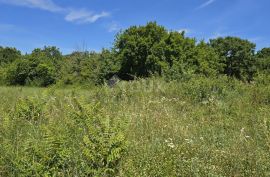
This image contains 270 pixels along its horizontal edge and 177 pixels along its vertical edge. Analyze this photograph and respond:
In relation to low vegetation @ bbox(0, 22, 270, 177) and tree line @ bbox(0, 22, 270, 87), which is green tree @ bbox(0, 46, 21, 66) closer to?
tree line @ bbox(0, 22, 270, 87)

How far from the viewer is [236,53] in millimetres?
68062

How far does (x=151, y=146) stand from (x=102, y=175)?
1141mm

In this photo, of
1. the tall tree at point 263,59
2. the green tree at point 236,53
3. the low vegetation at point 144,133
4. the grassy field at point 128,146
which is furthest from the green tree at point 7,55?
the grassy field at point 128,146

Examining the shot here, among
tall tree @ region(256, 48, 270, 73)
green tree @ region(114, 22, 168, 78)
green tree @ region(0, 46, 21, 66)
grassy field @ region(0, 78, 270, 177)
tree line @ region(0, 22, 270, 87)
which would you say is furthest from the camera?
green tree @ region(0, 46, 21, 66)

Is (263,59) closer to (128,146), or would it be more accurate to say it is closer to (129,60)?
(129,60)

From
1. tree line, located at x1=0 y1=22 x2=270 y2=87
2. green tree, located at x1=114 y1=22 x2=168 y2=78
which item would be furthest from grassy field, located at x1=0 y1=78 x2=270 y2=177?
green tree, located at x1=114 y1=22 x2=168 y2=78

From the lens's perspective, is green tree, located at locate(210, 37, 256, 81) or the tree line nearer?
the tree line

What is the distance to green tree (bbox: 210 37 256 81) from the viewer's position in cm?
6750

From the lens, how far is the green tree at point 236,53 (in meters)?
67.5

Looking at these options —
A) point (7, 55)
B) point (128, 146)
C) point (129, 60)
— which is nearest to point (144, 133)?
point (128, 146)

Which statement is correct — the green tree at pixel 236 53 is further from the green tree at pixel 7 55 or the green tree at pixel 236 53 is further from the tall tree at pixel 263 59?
the green tree at pixel 7 55

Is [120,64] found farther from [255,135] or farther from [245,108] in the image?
[255,135]

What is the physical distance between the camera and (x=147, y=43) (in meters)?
41.6

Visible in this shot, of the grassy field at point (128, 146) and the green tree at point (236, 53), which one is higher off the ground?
the green tree at point (236, 53)
